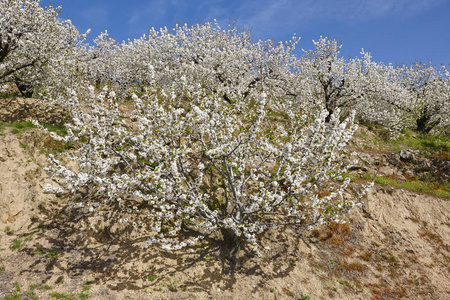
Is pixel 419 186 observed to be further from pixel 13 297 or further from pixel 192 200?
pixel 13 297

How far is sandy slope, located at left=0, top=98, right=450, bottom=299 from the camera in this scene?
10.2 meters

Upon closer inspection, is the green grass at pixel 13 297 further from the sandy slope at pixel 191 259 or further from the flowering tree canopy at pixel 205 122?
the flowering tree canopy at pixel 205 122

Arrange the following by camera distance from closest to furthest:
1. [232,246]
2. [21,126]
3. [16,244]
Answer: [16,244] → [232,246] → [21,126]

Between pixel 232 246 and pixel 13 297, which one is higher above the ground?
pixel 232 246

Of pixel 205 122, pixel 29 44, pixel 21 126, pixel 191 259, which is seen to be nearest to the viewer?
pixel 205 122

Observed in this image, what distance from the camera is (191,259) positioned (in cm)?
1173

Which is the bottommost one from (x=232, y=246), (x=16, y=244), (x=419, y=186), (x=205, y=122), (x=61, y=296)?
(x=61, y=296)

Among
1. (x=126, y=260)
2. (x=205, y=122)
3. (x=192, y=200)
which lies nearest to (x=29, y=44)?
(x=205, y=122)

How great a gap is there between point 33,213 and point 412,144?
124 feet

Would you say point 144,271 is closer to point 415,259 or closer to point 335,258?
point 335,258

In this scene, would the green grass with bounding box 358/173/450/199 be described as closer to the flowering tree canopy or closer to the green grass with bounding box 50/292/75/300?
the flowering tree canopy

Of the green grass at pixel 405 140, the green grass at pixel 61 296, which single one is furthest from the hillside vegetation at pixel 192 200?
the green grass at pixel 405 140

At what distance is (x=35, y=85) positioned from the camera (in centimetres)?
1920

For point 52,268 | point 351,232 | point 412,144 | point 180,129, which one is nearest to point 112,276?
point 52,268
